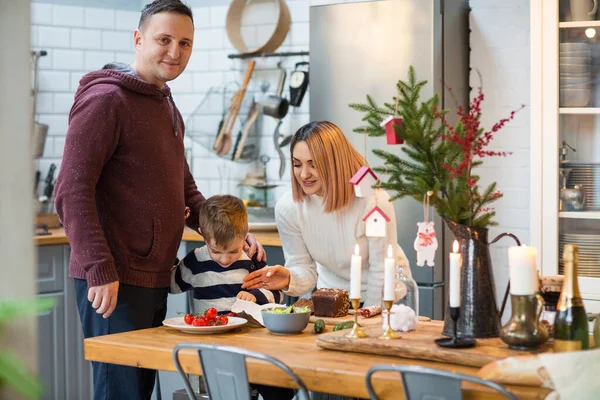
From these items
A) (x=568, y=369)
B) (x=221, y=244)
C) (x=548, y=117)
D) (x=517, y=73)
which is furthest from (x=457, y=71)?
(x=568, y=369)

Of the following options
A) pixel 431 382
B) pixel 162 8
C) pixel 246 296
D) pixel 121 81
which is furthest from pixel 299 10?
pixel 431 382

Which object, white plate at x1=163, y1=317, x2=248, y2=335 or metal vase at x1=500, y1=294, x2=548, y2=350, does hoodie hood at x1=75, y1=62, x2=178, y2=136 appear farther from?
metal vase at x1=500, y1=294, x2=548, y2=350

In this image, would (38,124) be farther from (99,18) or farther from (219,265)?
(219,265)

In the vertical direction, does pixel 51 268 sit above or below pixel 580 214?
below

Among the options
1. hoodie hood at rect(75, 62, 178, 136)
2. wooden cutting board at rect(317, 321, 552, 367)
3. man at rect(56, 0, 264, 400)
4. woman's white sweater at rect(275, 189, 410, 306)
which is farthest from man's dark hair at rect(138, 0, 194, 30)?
wooden cutting board at rect(317, 321, 552, 367)

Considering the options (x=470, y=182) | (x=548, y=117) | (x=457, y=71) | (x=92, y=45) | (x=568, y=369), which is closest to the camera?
(x=568, y=369)

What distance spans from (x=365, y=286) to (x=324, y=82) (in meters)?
1.60

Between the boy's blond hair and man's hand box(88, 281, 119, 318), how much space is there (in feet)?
1.28

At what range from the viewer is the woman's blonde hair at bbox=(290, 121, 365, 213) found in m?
3.13

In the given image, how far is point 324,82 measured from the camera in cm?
446

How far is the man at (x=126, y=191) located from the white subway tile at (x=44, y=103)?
2.34m

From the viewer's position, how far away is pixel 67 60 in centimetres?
530

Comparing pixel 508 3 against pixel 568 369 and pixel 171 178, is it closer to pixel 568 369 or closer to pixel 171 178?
pixel 171 178

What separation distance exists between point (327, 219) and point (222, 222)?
1.39 feet
